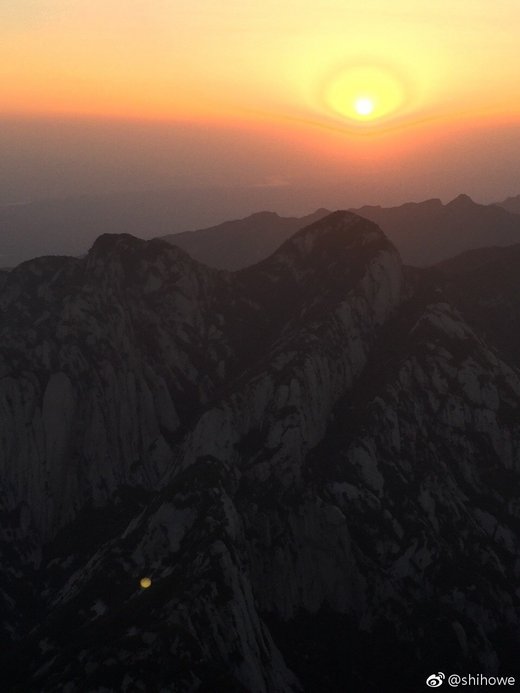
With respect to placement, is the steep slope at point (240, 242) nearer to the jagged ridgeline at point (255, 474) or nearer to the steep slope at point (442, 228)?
the steep slope at point (442, 228)

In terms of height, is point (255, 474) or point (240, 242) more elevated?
point (255, 474)

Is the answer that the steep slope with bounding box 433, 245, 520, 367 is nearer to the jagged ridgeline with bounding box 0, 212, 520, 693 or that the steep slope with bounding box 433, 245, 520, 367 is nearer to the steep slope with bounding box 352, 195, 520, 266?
the jagged ridgeline with bounding box 0, 212, 520, 693

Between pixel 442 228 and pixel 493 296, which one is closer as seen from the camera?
pixel 493 296

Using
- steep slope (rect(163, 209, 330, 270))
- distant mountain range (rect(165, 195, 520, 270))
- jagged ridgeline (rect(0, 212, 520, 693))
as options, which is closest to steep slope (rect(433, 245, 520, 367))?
jagged ridgeline (rect(0, 212, 520, 693))

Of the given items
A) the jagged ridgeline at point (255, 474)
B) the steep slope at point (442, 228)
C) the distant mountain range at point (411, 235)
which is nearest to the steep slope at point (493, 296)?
the jagged ridgeline at point (255, 474)

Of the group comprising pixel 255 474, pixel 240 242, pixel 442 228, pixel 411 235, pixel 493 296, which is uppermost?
pixel 493 296

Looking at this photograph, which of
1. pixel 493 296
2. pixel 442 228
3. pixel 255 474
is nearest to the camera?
pixel 255 474

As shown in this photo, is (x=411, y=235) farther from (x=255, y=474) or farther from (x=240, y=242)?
(x=255, y=474)

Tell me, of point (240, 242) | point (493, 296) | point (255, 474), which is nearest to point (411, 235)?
point (240, 242)
